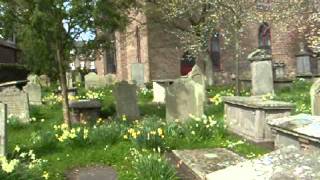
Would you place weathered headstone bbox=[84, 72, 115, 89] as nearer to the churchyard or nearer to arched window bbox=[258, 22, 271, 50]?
arched window bbox=[258, 22, 271, 50]

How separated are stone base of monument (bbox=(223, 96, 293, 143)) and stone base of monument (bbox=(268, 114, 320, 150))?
2074 millimetres

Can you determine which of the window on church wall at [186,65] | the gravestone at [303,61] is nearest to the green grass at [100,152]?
the window on church wall at [186,65]

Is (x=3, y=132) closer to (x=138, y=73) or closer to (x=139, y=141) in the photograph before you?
(x=139, y=141)

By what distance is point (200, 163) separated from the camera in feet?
25.5

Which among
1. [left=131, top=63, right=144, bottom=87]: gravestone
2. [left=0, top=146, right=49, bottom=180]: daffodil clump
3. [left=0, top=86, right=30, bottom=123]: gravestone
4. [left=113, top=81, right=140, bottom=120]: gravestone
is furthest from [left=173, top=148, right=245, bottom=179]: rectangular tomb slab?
[left=131, top=63, right=144, bottom=87]: gravestone

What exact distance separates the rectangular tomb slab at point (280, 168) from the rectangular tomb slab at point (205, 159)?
3365 mm

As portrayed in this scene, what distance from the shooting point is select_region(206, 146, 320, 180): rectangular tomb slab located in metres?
3.12

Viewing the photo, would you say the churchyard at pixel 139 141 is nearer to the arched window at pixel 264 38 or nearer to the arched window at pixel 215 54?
the arched window at pixel 215 54

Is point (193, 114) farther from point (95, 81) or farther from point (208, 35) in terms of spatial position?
point (95, 81)

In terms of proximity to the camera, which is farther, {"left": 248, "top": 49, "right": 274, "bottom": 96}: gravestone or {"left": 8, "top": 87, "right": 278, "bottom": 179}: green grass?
{"left": 248, "top": 49, "right": 274, "bottom": 96}: gravestone

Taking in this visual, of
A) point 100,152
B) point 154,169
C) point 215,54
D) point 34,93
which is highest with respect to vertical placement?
point 215,54

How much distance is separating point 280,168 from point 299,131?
3508 millimetres

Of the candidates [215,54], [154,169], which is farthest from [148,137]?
[215,54]

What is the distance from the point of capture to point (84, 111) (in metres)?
13.7
